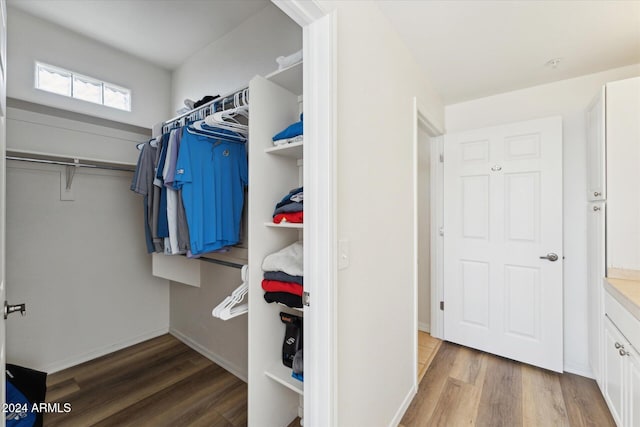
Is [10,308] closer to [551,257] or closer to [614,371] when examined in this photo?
[614,371]

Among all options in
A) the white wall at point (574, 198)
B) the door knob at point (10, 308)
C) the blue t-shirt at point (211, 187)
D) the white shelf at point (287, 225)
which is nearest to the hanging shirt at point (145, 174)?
the blue t-shirt at point (211, 187)

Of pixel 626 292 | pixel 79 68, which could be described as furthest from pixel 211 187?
pixel 626 292

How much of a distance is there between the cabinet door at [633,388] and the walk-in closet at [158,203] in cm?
152

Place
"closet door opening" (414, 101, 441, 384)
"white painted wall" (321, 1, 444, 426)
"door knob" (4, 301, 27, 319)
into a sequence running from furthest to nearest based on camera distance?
1. "closet door opening" (414, 101, 441, 384)
2. "white painted wall" (321, 1, 444, 426)
3. "door knob" (4, 301, 27, 319)

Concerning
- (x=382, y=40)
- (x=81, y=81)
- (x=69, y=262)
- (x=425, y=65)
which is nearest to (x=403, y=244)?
(x=382, y=40)

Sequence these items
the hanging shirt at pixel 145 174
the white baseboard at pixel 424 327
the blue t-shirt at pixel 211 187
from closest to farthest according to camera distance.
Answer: the blue t-shirt at pixel 211 187 < the hanging shirt at pixel 145 174 < the white baseboard at pixel 424 327

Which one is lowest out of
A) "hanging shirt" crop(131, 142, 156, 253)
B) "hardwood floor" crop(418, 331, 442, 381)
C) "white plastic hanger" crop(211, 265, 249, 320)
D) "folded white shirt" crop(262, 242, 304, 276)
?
"hardwood floor" crop(418, 331, 442, 381)

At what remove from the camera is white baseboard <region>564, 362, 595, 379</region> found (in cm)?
215

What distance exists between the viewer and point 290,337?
5.04 feet

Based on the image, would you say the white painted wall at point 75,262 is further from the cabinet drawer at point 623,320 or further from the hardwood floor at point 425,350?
the cabinet drawer at point 623,320

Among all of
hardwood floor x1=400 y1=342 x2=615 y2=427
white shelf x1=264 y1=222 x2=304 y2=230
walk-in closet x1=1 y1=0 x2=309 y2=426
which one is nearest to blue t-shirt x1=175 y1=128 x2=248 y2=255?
walk-in closet x1=1 y1=0 x2=309 y2=426

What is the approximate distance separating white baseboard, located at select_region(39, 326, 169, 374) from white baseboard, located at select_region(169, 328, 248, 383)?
17 centimetres

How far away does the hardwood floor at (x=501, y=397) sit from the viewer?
172 centimetres

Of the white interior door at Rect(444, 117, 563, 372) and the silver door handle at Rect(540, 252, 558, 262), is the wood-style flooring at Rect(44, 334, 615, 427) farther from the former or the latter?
the silver door handle at Rect(540, 252, 558, 262)
